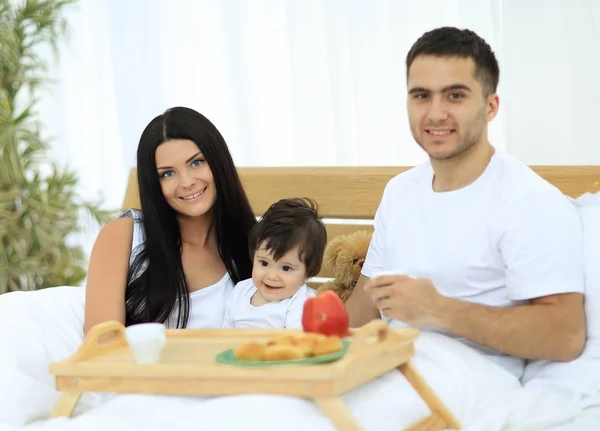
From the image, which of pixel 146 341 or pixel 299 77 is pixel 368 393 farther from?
pixel 299 77

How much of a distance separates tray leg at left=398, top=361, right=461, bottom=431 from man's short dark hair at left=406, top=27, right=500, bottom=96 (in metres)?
0.74

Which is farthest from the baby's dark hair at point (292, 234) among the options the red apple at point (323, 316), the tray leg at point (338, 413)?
the tray leg at point (338, 413)

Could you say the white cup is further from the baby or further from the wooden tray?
the baby

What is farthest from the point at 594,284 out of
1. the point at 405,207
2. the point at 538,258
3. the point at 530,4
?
the point at 530,4

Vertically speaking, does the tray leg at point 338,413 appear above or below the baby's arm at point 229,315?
above

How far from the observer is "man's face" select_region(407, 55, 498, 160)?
204cm

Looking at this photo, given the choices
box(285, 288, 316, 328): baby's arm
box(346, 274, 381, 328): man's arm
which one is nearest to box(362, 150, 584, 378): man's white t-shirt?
box(346, 274, 381, 328): man's arm

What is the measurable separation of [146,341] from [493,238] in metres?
0.82

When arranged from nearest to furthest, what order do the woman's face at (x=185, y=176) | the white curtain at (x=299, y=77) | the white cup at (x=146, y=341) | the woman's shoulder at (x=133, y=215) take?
the white cup at (x=146, y=341) → the woman's face at (x=185, y=176) → the woman's shoulder at (x=133, y=215) → the white curtain at (x=299, y=77)

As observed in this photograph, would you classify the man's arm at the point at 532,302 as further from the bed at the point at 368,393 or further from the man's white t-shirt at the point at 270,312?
the man's white t-shirt at the point at 270,312

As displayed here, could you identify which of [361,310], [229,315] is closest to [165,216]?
[229,315]

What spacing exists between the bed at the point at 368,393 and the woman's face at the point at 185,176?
38cm

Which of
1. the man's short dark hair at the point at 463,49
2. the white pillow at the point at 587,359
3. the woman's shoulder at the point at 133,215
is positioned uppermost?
the man's short dark hair at the point at 463,49

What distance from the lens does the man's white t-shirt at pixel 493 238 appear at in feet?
6.25
